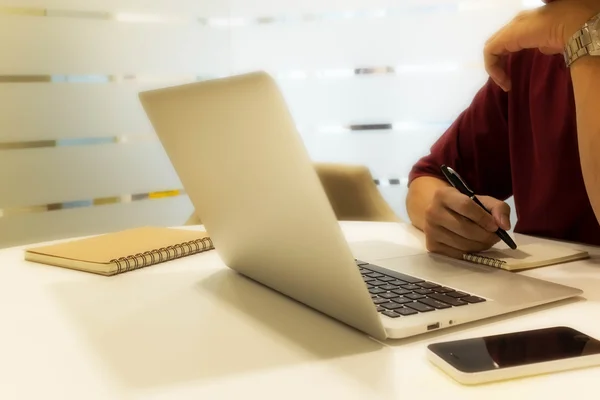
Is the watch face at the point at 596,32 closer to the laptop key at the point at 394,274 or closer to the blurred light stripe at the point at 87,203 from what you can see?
the laptop key at the point at 394,274

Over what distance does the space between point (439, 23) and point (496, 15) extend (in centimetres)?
20

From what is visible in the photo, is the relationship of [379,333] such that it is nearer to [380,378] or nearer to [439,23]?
[380,378]

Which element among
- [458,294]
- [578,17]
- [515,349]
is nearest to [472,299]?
[458,294]

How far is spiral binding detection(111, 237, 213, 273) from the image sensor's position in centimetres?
93

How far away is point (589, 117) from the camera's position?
0.88 meters

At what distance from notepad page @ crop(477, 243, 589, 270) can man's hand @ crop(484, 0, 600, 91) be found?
0.30m

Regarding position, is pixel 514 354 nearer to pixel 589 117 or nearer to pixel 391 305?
pixel 391 305

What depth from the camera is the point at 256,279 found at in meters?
0.83

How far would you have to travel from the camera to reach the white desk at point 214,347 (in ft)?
1.59

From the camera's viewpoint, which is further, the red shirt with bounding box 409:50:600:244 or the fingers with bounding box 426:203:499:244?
the red shirt with bounding box 409:50:600:244

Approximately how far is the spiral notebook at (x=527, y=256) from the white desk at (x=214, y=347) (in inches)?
0.9

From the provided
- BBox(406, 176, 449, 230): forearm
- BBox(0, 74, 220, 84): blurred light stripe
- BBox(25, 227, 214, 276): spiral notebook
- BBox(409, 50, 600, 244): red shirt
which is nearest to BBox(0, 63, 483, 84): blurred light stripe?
BBox(0, 74, 220, 84): blurred light stripe

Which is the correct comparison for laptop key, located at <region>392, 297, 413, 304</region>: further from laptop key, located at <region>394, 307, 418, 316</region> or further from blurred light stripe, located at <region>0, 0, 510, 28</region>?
blurred light stripe, located at <region>0, 0, 510, 28</region>

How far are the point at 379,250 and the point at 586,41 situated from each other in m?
0.42
